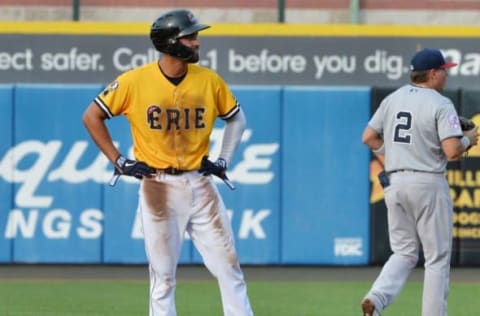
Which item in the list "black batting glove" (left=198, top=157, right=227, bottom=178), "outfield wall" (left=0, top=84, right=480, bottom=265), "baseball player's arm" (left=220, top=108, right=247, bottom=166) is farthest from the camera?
"outfield wall" (left=0, top=84, right=480, bottom=265)

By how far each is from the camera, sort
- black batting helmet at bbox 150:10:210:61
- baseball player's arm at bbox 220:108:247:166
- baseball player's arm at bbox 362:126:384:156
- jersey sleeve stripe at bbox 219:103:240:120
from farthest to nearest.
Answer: baseball player's arm at bbox 362:126:384:156, baseball player's arm at bbox 220:108:247:166, jersey sleeve stripe at bbox 219:103:240:120, black batting helmet at bbox 150:10:210:61

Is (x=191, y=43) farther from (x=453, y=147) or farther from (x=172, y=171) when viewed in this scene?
(x=453, y=147)

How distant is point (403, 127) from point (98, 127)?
6.63 feet

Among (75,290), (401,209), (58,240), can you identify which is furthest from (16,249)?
(401,209)

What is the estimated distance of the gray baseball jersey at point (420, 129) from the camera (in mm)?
8133

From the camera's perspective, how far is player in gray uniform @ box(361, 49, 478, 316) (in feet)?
26.8

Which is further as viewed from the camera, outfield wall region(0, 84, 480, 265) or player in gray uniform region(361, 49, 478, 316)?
outfield wall region(0, 84, 480, 265)

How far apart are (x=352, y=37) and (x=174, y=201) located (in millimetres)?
7800

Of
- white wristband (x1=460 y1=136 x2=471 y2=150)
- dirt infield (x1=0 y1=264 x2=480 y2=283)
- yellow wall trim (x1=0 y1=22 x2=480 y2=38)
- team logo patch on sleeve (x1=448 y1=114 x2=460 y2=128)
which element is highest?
yellow wall trim (x1=0 y1=22 x2=480 y2=38)

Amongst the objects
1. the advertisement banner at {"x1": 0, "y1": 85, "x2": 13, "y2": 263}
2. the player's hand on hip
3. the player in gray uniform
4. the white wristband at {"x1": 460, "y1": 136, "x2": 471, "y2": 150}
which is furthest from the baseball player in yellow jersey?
the advertisement banner at {"x1": 0, "y1": 85, "x2": 13, "y2": 263}

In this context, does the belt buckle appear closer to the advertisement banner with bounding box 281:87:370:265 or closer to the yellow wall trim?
the advertisement banner with bounding box 281:87:370:265

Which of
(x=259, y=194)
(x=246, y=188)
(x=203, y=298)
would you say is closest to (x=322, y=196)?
(x=259, y=194)

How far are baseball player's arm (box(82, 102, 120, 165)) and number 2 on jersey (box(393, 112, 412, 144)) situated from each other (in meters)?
1.90

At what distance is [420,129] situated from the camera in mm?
8195
